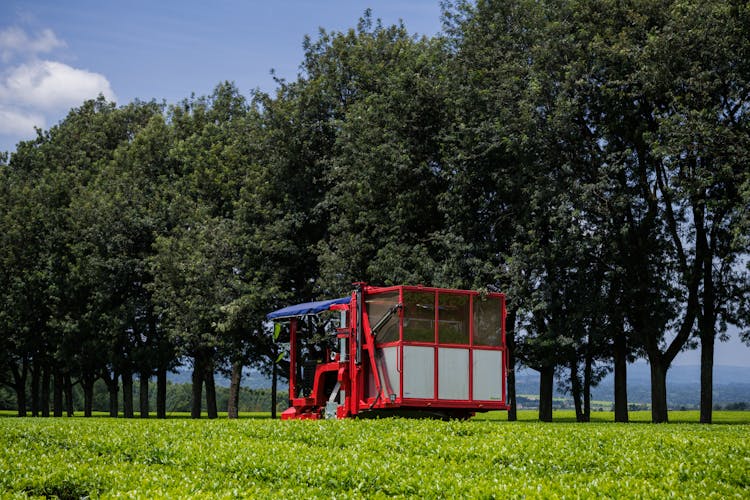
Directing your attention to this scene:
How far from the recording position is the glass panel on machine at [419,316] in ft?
67.6

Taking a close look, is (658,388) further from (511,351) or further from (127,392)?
(127,392)

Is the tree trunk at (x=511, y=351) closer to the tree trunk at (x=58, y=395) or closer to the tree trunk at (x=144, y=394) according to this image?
the tree trunk at (x=144, y=394)

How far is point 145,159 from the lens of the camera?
5522cm

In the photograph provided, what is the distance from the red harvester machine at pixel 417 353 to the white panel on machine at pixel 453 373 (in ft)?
0.08

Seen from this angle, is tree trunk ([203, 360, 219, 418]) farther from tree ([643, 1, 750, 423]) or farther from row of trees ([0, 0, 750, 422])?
tree ([643, 1, 750, 423])

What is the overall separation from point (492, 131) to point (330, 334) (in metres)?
13.8

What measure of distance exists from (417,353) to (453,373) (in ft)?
3.86

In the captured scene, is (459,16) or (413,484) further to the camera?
(459,16)

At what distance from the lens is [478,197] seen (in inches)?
1401

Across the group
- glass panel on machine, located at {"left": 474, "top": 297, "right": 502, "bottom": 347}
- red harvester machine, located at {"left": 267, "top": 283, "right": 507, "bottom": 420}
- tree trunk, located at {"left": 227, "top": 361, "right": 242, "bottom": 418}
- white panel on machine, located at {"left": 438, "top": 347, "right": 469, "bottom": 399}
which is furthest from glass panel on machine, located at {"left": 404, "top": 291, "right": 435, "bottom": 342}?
tree trunk, located at {"left": 227, "top": 361, "right": 242, "bottom": 418}

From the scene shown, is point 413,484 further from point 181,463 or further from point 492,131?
point 492,131

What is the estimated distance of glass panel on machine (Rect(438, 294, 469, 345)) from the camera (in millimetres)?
21031

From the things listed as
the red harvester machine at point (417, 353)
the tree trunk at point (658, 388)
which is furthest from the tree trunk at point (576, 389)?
the red harvester machine at point (417, 353)

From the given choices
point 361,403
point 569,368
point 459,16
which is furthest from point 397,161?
point 361,403
